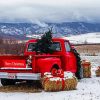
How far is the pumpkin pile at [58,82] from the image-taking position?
16125 mm

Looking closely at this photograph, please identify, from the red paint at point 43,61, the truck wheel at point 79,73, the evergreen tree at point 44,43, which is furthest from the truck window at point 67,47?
the truck wheel at point 79,73

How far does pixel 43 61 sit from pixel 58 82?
107 centimetres

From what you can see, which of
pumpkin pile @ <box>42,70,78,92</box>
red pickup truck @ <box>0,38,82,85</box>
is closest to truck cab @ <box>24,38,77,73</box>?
red pickup truck @ <box>0,38,82,85</box>

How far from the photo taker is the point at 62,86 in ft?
53.9

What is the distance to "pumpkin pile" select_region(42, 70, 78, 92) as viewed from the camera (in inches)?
635

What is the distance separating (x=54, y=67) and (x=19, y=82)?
2733mm

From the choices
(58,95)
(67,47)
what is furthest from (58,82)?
(67,47)

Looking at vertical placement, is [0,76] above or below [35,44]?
below

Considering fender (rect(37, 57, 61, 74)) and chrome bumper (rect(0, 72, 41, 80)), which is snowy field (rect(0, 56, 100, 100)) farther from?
fender (rect(37, 57, 61, 74))

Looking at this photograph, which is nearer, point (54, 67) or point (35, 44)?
point (54, 67)

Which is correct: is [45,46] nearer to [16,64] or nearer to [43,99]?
[16,64]

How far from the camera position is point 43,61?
54.9 feet

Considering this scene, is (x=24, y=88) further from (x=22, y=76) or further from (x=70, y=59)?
(x=70, y=59)

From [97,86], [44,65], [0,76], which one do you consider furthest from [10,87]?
[97,86]
